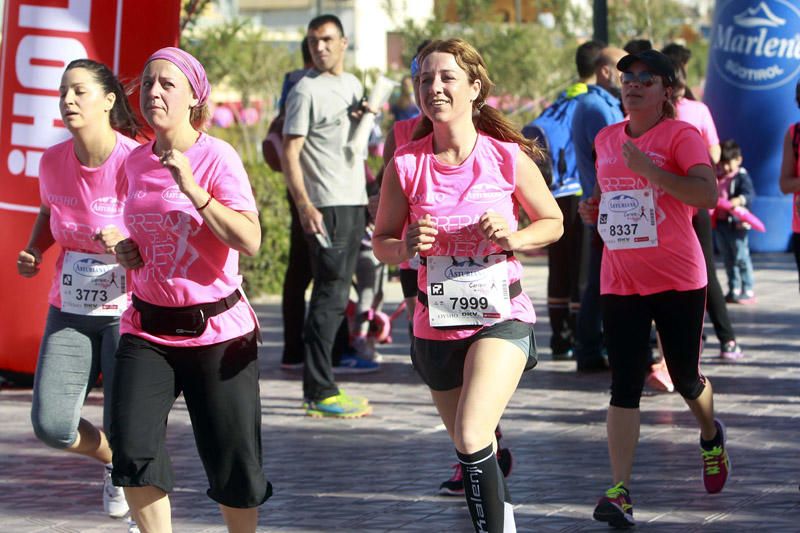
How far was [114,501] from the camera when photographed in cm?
615

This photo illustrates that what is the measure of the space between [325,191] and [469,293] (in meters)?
3.76

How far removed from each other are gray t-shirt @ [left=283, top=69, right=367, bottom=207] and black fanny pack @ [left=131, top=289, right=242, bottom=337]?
3812 millimetres

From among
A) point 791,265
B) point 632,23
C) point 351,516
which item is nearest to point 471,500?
point 351,516

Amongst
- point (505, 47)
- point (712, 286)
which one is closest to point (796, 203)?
point (712, 286)

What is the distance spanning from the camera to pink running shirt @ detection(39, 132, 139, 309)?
19.2ft

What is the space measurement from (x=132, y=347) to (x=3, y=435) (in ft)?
11.7

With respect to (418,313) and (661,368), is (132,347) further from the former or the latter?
(661,368)

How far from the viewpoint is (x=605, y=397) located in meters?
8.91

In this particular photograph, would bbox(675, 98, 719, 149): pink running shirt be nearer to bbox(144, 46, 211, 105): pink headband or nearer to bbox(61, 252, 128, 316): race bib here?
bbox(61, 252, 128, 316): race bib

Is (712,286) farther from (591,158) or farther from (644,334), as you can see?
(644,334)

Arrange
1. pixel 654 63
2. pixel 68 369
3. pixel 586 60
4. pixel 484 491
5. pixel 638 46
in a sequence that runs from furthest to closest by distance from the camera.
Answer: pixel 586 60
pixel 638 46
pixel 654 63
pixel 68 369
pixel 484 491

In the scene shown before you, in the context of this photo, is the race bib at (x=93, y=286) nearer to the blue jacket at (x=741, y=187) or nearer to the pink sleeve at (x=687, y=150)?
the pink sleeve at (x=687, y=150)

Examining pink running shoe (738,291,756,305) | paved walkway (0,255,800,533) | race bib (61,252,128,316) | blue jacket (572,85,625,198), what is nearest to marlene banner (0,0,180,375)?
paved walkway (0,255,800,533)

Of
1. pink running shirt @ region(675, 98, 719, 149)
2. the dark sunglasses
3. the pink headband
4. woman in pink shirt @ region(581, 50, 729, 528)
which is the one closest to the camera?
the pink headband
